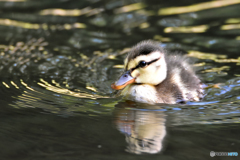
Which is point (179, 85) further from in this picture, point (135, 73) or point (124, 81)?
point (124, 81)

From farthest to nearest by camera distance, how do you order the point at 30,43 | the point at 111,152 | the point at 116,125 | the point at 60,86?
the point at 30,43, the point at 60,86, the point at 116,125, the point at 111,152

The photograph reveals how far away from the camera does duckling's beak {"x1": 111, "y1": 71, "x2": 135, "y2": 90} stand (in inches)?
143

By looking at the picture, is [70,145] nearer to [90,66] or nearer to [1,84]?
[1,84]

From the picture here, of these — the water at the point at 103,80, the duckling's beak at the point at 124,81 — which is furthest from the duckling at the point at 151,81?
the water at the point at 103,80

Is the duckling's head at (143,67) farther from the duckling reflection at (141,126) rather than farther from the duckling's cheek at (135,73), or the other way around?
the duckling reflection at (141,126)

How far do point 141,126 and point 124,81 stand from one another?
2.60ft

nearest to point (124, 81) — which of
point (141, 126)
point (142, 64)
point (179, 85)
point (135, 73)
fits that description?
point (135, 73)

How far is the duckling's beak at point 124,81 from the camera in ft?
11.9

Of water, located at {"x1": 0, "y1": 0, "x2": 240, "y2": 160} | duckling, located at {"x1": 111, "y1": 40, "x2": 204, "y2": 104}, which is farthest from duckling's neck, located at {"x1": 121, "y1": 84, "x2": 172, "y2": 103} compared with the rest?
water, located at {"x1": 0, "y1": 0, "x2": 240, "y2": 160}

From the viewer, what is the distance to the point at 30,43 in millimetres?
5469

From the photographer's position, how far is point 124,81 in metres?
3.66

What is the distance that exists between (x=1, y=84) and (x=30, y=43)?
1701mm

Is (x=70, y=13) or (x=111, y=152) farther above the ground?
(x=70, y=13)

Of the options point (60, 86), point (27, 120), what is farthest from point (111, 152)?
point (60, 86)
